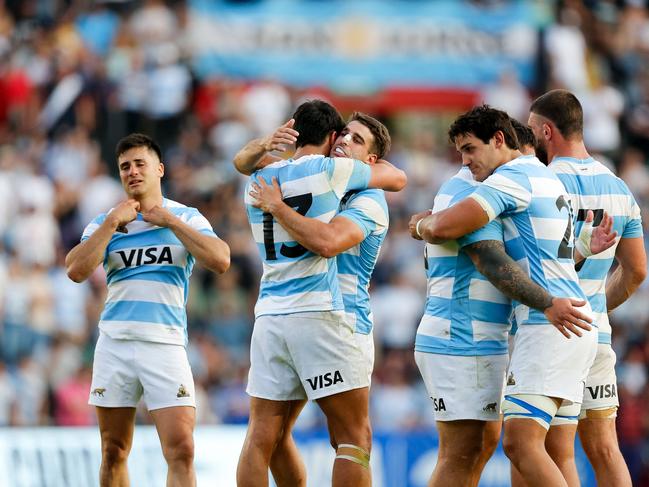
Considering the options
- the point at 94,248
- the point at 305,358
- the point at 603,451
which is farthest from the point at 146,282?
the point at 603,451

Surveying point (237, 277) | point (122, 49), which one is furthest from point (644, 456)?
point (122, 49)

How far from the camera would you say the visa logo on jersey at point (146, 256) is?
8.67 m

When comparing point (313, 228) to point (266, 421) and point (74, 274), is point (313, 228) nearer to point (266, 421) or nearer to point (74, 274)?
point (266, 421)

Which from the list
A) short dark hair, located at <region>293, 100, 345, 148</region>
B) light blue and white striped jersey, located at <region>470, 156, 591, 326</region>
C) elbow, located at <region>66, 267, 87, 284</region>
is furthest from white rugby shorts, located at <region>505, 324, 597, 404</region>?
elbow, located at <region>66, 267, 87, 284</region>

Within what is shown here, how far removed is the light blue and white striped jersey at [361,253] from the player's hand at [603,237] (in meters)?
1.37

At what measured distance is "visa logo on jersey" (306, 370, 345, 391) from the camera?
7.94 meters

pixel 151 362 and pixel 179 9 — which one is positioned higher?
pixel 179 9

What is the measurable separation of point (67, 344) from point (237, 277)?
8.42 feet

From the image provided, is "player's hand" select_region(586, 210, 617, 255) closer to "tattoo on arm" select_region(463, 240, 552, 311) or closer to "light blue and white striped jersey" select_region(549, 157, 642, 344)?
"light blue and white striped jersey" select_region(549, 157, 642, 344)

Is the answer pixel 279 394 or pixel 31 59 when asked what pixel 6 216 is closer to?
pixel 31 59

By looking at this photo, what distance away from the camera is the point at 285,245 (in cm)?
807

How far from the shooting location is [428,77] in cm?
2047

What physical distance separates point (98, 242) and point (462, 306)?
8.10ft

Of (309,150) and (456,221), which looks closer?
(456,221)
